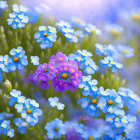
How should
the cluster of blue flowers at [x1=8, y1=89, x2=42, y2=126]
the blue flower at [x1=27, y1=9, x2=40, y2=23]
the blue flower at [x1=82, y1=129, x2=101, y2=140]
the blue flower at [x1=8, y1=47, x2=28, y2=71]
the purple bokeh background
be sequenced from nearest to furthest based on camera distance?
the cluster of blue flowers at [x1=8, y1=89, x2=42, y2=126] → the blue flower at [x1=8, y1=47, x2=28, y2=71] → the blue flower at [x1=82, y1=129, x2=101, y2=140] → the blue flower at [x1=27, y1=9, x2=40, y2=23] → the purple bokeh background

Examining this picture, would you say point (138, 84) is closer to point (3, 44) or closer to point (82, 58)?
point (82, 58)

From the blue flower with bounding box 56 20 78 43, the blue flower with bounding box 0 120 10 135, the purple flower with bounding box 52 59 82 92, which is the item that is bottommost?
the blue flower with bounding box 0 120 10 135

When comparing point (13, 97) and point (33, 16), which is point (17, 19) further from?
point (13, 97)

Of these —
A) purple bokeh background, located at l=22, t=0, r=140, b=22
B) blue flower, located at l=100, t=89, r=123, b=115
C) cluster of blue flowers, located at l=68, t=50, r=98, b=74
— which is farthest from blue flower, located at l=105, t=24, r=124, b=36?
blue flower, located at l=100, t=89, r=123, b=115

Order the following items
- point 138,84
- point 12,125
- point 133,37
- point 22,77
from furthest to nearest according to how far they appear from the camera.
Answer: point 133,37 < point 138,84 < point 22,77 < point 12,125

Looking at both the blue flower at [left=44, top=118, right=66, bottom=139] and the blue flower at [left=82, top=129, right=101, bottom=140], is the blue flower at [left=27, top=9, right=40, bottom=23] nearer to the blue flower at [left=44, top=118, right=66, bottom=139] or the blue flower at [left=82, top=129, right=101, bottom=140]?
the blue flower at [left=44, top=118, right=66, bottom=139]

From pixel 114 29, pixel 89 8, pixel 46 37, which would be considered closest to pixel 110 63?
pixel 46 37

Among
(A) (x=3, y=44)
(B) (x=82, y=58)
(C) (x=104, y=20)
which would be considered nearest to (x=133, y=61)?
(C) (x=104, y=20)

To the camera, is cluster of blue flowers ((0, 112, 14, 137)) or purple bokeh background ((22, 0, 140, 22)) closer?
cluster of blue flowers ((0, 112, 14, 137))
